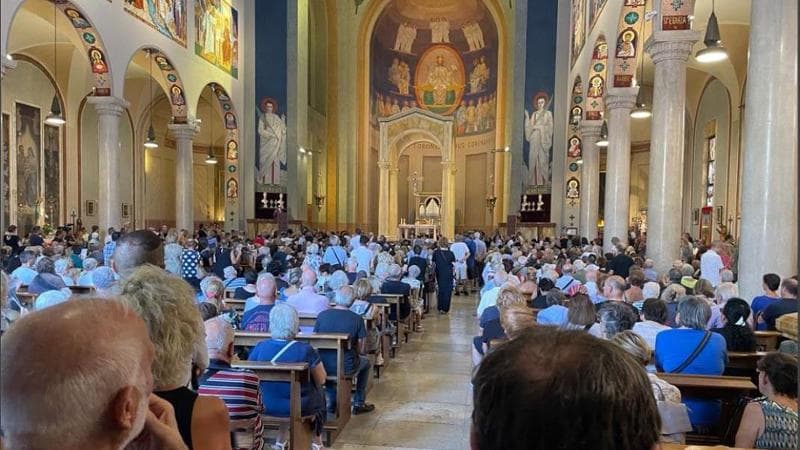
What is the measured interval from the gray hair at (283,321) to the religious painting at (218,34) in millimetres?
15635

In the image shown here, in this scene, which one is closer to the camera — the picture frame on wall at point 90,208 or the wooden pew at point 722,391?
the wooden pew at point 722,391

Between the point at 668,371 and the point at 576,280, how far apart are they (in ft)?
12.8

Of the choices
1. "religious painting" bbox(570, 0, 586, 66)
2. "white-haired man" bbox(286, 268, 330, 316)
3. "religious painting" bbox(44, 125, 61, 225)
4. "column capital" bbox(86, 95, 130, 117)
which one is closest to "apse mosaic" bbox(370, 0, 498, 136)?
"religious painting" bbox(570, 0, 586, 66)

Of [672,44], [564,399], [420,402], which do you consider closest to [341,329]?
[420,402]

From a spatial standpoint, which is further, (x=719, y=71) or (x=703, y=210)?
(x=703, y=210)

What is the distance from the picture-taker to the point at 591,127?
15898 millimetres

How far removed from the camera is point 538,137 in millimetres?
20531

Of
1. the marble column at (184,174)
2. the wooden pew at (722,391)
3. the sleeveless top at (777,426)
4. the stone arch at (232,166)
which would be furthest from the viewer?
the stone arch at (232,166)

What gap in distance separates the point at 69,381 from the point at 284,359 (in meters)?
2.98

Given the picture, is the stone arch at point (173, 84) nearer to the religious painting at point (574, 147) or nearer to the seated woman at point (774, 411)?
the religious painting at point (574, 147)

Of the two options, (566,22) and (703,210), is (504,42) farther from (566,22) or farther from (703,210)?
(703,210)

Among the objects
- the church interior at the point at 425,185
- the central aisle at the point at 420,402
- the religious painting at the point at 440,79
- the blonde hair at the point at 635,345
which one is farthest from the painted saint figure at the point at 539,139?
the blonde hair at the point at 635,345

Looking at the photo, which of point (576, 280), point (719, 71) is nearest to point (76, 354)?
point (576, 280)

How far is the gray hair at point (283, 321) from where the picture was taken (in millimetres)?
3945
